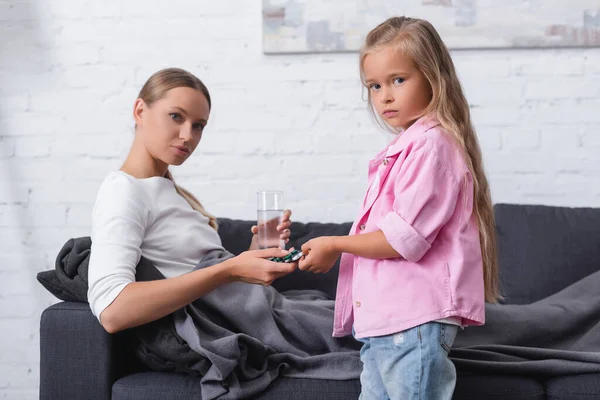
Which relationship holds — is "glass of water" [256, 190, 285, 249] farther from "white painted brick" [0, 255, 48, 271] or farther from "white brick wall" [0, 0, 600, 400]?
"white painted brick" [0, 255, 48, 271]

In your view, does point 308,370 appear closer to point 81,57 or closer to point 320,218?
point 320,218

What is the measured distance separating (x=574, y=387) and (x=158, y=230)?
45.0 inches

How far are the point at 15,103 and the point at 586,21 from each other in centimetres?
227

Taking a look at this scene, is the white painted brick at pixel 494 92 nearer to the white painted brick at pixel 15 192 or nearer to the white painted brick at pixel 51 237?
the white painted brick at pixel 51 237

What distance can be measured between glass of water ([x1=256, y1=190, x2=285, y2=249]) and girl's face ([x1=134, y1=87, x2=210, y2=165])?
37 cm

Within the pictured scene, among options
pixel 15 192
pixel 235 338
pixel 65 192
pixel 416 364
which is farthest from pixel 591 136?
pixel 15 192

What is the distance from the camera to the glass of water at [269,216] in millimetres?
1735

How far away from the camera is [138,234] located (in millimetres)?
1854

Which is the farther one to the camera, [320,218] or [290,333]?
[320,218]

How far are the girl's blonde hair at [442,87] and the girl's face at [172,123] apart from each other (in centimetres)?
53

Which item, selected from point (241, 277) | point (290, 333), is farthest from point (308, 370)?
point (241, 277)

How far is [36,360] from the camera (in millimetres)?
3035

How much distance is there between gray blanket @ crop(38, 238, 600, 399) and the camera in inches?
70.9

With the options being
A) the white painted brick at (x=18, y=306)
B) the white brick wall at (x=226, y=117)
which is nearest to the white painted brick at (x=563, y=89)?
the white brick wall at (x=226, y=117)
